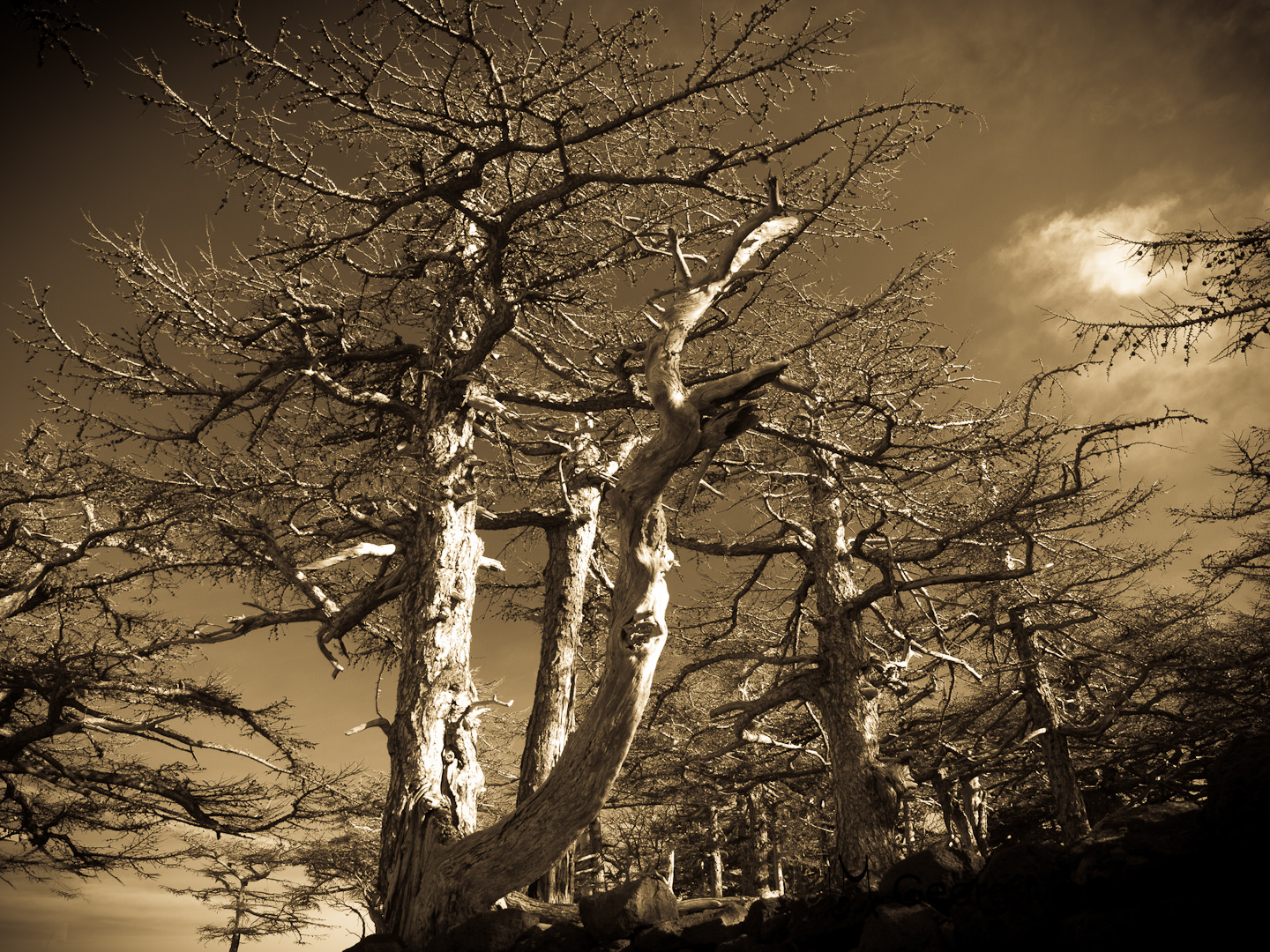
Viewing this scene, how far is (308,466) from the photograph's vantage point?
23.2ft

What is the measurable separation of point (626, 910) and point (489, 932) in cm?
89

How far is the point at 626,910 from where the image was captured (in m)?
3.29

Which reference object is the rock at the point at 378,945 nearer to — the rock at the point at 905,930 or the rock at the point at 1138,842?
the rock at the point at 905,930

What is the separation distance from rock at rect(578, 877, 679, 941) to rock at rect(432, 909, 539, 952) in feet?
1.48

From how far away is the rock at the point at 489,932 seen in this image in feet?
11.6

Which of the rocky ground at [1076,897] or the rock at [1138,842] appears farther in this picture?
the rock at [1138,842]

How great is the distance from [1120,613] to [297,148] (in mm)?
13316

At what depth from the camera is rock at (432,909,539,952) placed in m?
3.54

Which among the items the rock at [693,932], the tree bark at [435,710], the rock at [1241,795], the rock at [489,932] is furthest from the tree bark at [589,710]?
the rock at [1241,795]

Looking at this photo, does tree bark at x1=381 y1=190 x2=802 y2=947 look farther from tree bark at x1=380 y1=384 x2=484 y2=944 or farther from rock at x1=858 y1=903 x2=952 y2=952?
rock at x1=858 y1=903 x2=952 y2=952

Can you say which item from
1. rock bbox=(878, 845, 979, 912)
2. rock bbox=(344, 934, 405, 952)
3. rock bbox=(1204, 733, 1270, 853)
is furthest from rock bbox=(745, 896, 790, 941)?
rock bbox=(344, 934, 405, 952)

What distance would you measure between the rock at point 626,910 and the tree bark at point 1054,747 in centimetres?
760

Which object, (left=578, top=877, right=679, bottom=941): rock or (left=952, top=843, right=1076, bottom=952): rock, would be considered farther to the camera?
→ (left=578, top=877, right=679, bottom=941): rock

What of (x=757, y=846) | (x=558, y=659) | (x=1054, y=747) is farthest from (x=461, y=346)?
(x=757, y=846)
